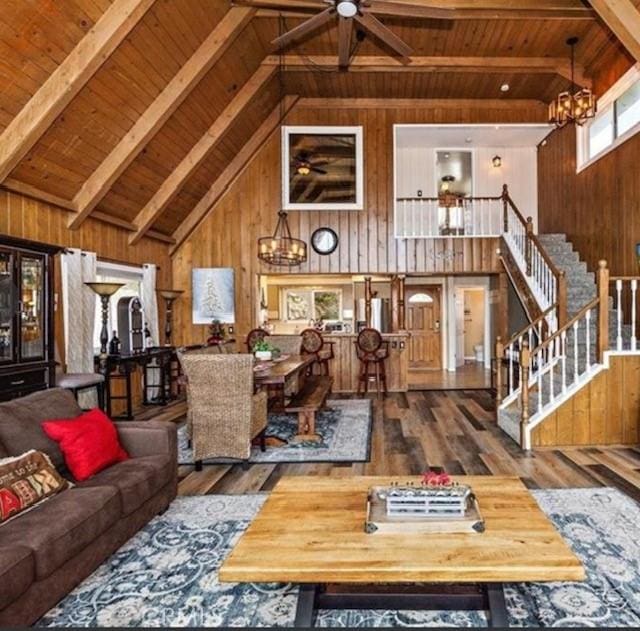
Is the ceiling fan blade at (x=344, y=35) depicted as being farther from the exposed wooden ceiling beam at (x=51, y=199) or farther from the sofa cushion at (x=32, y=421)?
the sofa cushion at (x=32, y=421)

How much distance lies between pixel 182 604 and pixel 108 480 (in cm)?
85

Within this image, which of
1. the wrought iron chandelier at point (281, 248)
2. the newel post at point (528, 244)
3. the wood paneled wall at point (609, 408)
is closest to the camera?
the wood paneled wall at point (609, 408)

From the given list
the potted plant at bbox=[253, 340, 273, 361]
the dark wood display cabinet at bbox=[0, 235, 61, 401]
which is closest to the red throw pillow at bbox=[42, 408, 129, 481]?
the dark wood display cabinet at bbox=[0, 235, 61, 401]

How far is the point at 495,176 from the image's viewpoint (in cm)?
969

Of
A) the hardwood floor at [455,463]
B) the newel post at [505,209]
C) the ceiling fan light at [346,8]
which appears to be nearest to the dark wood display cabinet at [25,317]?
the hardwood floor at [455,463]

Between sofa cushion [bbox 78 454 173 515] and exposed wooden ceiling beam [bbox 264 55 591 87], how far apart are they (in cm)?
606

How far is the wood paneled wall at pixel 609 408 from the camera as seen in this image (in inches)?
194

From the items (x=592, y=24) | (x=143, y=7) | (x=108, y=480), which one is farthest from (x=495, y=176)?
(x=108, y=480)

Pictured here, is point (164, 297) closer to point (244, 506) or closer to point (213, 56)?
point (213, 56)

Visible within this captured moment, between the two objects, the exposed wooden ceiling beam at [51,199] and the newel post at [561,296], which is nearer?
the exposed wooden ceiling beam at [51,199]

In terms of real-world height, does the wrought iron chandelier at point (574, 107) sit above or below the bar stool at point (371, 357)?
above

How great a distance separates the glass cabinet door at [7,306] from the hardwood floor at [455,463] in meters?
1.83

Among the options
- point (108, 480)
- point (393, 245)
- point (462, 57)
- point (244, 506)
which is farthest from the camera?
point (393, 245)

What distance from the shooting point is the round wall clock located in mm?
8828
